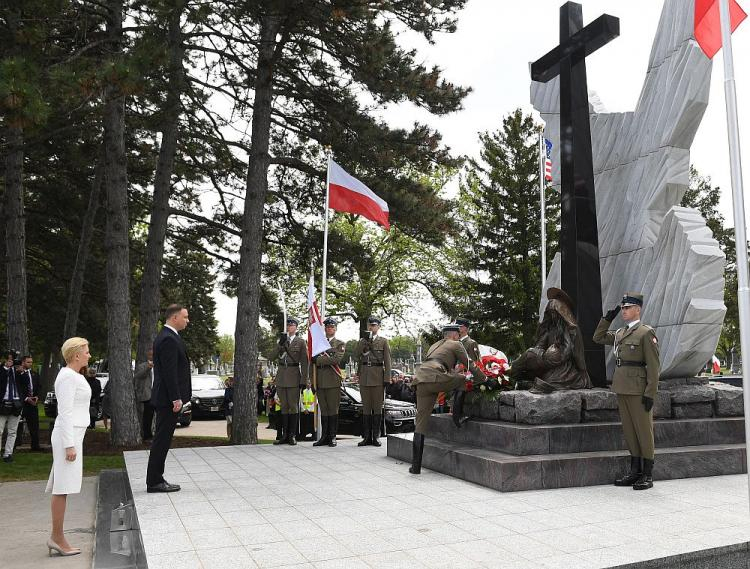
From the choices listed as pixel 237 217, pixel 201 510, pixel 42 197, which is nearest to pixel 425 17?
pixel 237 217

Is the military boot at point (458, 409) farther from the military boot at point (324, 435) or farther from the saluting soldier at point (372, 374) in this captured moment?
the military boot at point (324, 435)

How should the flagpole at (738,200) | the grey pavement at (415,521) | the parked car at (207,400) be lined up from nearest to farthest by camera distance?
the grey pavement at (415,521) < the flagpole at (738,200) < the parked car at (207,400)

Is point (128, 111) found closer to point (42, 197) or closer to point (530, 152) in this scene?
point (42, 197)

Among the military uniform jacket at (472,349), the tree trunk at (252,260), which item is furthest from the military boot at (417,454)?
the tree trunk at (252,260)

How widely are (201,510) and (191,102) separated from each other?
1205 cm

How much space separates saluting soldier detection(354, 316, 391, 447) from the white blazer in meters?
5.77

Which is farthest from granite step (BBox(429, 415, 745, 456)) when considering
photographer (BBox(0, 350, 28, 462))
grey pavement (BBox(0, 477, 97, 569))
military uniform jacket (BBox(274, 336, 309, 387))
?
photographer (BBox(0, 350, 28, 462))

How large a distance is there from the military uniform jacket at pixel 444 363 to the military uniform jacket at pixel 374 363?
2450mm

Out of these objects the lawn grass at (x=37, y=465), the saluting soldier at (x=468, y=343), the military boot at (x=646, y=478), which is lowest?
the lawn grass at (x=37, y=465)

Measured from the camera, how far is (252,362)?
13.4 meters

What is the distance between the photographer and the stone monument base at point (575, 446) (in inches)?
273

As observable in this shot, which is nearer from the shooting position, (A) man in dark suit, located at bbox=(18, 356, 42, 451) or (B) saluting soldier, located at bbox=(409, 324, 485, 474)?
(B) saluting soldier, located at bbox=(409, 324, 485, 474)

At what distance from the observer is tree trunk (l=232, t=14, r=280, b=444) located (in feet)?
43.3

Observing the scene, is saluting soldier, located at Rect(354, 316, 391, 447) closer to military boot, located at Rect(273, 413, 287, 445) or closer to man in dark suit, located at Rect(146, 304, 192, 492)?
military boot, located at Rect(273, 413, 287, 445)
